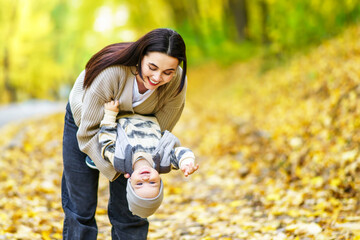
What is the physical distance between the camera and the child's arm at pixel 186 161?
6.94 feet

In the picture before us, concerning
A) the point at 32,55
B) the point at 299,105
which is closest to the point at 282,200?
the point at 299,105

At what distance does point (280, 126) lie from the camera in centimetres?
674

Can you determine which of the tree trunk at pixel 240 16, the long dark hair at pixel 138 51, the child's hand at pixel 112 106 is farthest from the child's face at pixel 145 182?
the tree trunk at pixel 240 16

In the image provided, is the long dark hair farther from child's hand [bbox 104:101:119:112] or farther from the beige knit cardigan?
child's hand [bbox 104:101:119:112]

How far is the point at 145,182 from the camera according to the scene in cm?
213

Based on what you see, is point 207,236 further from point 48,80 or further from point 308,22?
point 48,80

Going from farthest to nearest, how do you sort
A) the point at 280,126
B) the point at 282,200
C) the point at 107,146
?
the point at 280,126 < the point at 282,200 < the point at 107,146

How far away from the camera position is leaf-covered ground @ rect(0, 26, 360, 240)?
3652mm

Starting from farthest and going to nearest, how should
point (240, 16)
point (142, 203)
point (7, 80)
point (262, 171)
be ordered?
point (7, 80)
point (240, 16)
point (262, 171)
point (142, 203)

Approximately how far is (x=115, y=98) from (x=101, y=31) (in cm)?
2772

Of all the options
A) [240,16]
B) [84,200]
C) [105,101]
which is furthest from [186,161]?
[240,16]

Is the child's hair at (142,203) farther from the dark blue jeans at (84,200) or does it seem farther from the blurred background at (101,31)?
the blurred background at (101,31)

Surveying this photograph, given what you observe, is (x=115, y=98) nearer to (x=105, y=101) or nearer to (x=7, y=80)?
(x=105, y=101)

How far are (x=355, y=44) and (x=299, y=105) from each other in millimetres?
1775
